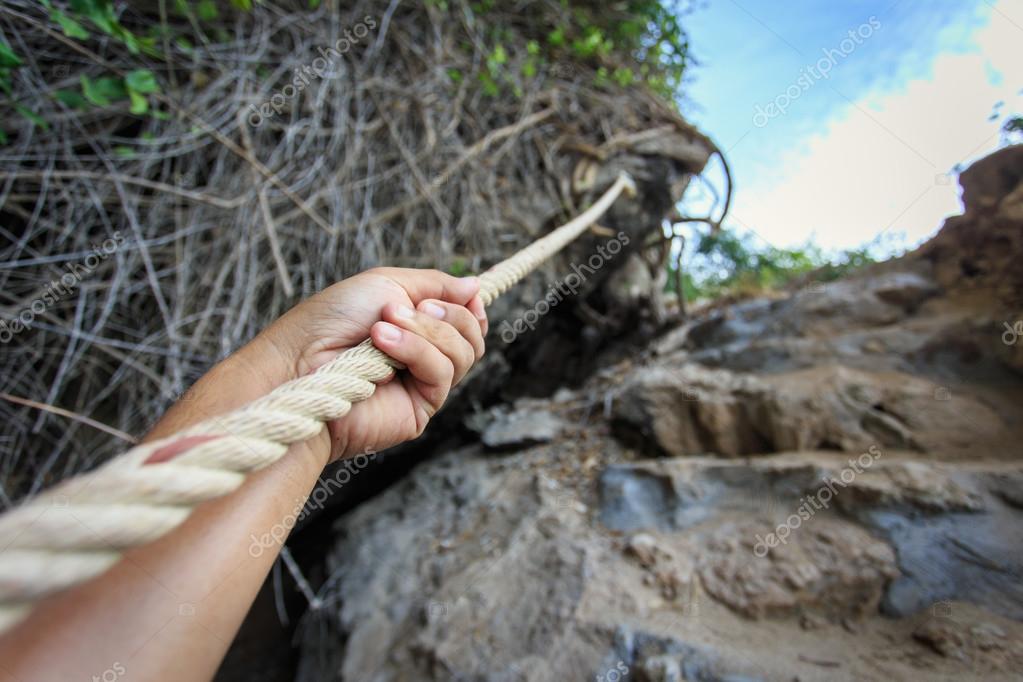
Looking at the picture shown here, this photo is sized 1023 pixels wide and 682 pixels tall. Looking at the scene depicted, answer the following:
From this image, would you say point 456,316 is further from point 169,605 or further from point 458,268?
point 458,268

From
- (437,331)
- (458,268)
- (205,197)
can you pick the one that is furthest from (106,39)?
(437,331)

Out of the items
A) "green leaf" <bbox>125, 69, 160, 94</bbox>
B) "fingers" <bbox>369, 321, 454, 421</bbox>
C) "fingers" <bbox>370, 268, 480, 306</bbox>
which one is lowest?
"green leaf" <bbox>125, 69, 160, 94</bbox>

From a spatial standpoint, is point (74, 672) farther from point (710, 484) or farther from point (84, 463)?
point (84, 463)

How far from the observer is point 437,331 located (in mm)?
754

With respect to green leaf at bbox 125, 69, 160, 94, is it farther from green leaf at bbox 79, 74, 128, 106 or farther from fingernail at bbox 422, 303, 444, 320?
fingernail at bbox 422, 303, 444, 320

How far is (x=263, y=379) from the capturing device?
0.70 m

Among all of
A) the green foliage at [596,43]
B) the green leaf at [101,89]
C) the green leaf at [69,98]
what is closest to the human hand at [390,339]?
the green leaf at [101,89]

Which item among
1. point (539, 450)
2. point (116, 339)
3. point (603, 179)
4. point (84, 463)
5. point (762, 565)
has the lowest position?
point (84, 463)

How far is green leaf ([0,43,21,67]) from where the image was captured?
1.07 metres

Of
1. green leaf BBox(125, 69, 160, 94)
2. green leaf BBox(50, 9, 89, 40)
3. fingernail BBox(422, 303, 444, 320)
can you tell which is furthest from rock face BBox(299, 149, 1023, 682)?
green leaf BBox(50, 9, 89, 40)

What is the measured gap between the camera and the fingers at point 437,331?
2.40 ft

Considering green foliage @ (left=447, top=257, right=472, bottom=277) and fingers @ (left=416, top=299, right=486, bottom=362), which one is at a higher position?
green foliage @ (left=447, top=257, right=472, bottom=277)

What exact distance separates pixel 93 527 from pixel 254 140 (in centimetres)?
185

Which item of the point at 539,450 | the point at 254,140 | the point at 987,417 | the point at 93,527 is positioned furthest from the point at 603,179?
the point at 93,527
